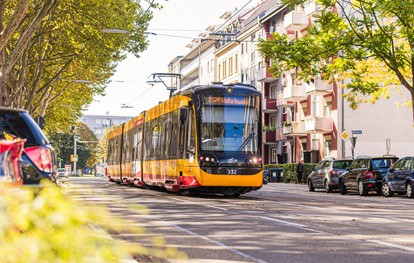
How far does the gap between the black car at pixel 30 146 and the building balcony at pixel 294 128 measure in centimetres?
5219

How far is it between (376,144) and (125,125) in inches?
857

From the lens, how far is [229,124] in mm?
23375

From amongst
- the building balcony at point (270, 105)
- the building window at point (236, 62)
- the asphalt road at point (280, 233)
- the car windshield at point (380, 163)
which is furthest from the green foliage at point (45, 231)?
the building window at point (236, 62)

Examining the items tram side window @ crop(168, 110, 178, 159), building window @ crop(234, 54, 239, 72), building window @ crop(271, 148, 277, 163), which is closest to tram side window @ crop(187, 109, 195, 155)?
tram side window @ crop(168, 110, 178, 159)

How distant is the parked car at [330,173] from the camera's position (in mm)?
35750

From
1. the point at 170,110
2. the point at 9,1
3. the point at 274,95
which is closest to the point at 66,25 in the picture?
the point at 9,1

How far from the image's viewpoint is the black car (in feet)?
26.7

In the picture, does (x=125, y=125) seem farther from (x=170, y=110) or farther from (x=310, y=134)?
(x=310, y=134)

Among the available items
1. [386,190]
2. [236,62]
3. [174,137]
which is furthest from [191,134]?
[236,62]

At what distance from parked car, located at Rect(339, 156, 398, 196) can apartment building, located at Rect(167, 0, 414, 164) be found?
35.0 ft

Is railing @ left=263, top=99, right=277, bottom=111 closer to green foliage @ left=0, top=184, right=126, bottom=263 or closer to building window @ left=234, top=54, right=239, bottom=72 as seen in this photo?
building window @ left=234, top=54, right=239, bottom=72

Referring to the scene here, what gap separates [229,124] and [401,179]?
848cm

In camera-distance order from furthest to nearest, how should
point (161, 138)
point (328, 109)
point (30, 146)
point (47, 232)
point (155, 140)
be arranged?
A: point (328, 109), point (155, 140), point (161, 138), point (30, 146), point (47, 232)

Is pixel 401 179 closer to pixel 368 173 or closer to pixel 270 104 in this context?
pixel 368 173
